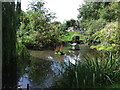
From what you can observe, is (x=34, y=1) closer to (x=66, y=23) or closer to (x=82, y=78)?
(x=66, y=23)

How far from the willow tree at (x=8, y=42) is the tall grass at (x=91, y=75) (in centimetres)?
92

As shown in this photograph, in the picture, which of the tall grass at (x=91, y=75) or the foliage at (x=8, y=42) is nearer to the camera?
the tall grass at (x=91, y=75)

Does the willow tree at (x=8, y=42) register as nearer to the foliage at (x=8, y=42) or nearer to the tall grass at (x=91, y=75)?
the foliage at (x=8, y=42)

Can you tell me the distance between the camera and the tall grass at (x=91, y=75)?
2.39 meters

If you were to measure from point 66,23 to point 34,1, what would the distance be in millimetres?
1710

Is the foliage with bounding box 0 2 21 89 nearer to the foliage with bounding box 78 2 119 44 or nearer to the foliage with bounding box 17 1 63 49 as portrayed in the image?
the foliage with bounding box 17 1 63 49

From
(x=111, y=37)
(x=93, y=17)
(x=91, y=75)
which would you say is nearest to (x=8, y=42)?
(x=91, y=75)

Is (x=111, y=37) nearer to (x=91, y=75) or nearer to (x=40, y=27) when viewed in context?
(x=91, y=75)

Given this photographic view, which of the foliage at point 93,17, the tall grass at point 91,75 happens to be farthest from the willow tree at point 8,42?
the foliage at point 93,17

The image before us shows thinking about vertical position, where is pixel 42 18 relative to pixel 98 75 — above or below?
above

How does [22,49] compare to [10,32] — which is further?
[22,49]

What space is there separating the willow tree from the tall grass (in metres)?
0.92

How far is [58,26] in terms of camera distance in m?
6.79

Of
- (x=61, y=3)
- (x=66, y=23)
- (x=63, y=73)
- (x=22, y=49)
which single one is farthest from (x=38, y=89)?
(x=66, y=23)
